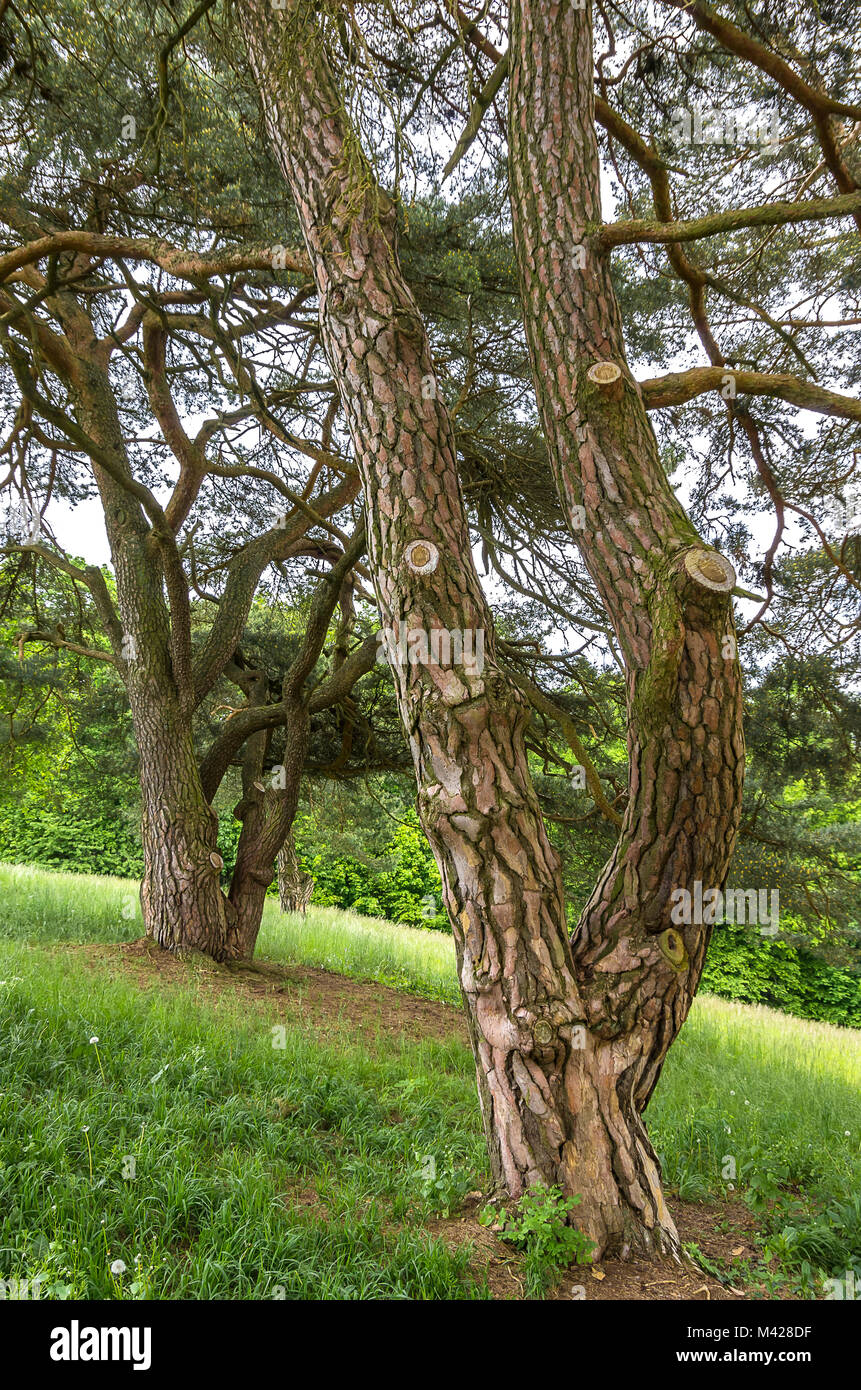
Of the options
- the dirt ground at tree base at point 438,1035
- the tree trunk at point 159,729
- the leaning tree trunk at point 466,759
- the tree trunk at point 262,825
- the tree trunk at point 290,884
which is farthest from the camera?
the tree trunk at point 290,884

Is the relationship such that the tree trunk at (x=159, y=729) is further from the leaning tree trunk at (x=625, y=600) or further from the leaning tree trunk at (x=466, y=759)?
the leaning tree trunk at (x=625, y=600)

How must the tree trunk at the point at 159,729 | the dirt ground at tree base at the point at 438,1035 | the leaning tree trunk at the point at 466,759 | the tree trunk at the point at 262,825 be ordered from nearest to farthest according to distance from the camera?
the dirt ground at tree base at the point at 438,1035 → the leaning tree trunk at the point at 466,759 → the tree trunk at the point at 159,729 → the tree trunk at the point at 262,825

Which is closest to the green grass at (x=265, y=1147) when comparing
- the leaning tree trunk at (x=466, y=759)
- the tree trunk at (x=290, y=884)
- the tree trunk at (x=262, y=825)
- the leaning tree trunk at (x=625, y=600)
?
the leaning tree trunk at (x=466, y=759)

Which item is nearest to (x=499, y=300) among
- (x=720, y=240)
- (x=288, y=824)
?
(x=720, y=240)

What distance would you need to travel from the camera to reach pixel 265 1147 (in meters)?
3.01

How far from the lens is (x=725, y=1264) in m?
2.76

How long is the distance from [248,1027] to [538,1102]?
233 centimetres

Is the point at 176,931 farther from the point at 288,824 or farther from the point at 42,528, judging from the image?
the point at 42,528

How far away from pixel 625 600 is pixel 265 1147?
2.61 metres

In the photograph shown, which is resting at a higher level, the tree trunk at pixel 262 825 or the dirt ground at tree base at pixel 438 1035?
the tree trunk at pixel 262 825

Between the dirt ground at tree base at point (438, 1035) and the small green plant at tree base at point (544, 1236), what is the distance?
1.5 inches

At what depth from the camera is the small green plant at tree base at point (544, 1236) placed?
2385 millimetres

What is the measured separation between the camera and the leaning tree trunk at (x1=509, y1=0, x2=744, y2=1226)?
2.62 meters

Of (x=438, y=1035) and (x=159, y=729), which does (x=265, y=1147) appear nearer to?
(x=438, y=1035)
